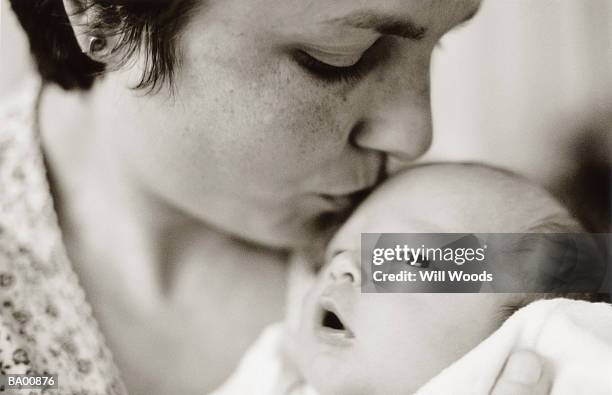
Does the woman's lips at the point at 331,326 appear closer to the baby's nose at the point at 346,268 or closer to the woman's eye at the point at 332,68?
the baby's nose at the point at 346,268

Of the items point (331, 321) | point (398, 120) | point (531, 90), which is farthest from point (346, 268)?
point (531, 90)

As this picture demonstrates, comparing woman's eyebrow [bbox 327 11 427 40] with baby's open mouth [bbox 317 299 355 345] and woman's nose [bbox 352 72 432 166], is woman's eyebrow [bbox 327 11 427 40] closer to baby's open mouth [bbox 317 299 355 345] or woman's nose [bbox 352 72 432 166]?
woman's nose [bbox 352 72 432 166]

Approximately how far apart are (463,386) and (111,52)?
0.45 metres

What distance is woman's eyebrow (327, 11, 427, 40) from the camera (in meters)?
0.61

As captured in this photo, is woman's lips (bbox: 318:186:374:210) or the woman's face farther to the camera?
woman's lips (bbox: 318:186:374:210)

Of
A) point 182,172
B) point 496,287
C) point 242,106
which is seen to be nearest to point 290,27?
point 242,106

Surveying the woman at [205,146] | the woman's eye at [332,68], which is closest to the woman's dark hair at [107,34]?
the woman at [205,146]

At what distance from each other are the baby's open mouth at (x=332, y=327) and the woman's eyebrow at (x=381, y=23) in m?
0.26

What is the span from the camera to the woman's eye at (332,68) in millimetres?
633

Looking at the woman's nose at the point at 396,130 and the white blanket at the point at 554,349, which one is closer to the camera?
the white blanket at the point at 554,349

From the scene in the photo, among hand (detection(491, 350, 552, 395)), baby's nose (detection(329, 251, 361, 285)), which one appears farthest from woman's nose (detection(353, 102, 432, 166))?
hand (detection(491, 350, 552, 395))

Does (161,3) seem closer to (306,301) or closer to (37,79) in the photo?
(37,79)

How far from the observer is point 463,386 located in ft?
1.92

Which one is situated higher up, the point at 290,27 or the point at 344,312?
the point at 290,27
